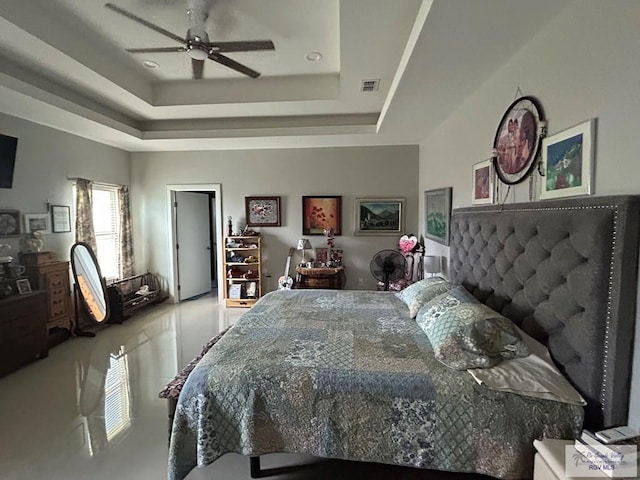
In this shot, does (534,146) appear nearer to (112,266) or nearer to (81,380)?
(81,380)

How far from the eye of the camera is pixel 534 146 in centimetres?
191

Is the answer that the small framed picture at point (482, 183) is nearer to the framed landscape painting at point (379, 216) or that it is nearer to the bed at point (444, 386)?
the bed at point (444, 386)

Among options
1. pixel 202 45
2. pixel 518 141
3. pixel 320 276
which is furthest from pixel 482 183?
pixel 320 276

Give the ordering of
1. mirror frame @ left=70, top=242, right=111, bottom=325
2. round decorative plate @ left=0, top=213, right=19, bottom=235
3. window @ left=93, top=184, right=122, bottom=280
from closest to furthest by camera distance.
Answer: round decorative plate @ left=0, top=213, right=19, bottom=235
mirror frame @ left=70, top=242, right=111, bottom=325
window @ left=93, top=184, right=122, bottom=280

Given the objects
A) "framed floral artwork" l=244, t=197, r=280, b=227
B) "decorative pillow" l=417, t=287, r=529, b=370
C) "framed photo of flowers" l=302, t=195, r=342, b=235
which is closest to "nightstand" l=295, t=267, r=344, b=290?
"framed photo of flowers" l=302, t=195, r=342, b=235

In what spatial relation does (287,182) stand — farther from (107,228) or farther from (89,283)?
(89,283)

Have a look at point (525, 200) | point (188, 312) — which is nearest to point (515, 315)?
point (525, 200)

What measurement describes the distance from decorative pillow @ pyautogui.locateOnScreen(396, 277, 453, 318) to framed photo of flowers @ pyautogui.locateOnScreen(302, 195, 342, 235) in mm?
2533

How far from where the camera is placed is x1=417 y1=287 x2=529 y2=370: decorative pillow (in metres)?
1.63

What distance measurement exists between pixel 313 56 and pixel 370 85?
645mm

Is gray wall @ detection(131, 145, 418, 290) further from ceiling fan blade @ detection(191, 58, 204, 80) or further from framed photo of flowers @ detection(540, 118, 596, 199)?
framed photo of flowers @ detection(540, 118, 596, 199)

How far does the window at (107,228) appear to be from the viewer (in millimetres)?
4879

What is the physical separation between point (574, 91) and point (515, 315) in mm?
1238

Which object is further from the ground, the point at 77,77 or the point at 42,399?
the point at 77,77
